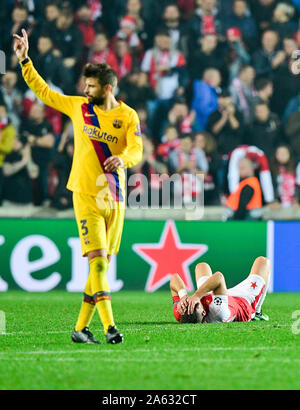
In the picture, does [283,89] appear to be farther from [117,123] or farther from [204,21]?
[117,123]

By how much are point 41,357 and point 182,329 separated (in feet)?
6.47

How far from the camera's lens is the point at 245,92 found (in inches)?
564

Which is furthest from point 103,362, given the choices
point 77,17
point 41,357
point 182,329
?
point 77,17

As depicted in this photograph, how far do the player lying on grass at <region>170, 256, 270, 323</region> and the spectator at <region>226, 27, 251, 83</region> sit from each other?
6172 millimetres

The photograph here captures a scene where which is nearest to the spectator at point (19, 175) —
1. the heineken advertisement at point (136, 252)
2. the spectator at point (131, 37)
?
the heineken advertisement at point (136, 252)

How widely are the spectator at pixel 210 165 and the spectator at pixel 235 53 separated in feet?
4.36

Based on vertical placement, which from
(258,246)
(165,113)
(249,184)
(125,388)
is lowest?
(125,388)

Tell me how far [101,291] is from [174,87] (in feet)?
26.0

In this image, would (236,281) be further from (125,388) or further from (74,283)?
(125,388)

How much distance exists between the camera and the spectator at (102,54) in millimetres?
14297

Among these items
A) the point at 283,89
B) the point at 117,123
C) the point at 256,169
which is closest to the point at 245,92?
the point at 283,89

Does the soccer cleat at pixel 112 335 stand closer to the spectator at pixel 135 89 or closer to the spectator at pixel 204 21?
the spectator at pixel 135 89

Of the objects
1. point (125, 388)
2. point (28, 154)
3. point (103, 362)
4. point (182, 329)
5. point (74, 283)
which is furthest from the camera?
point (28, 154)

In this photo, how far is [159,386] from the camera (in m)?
5.08
